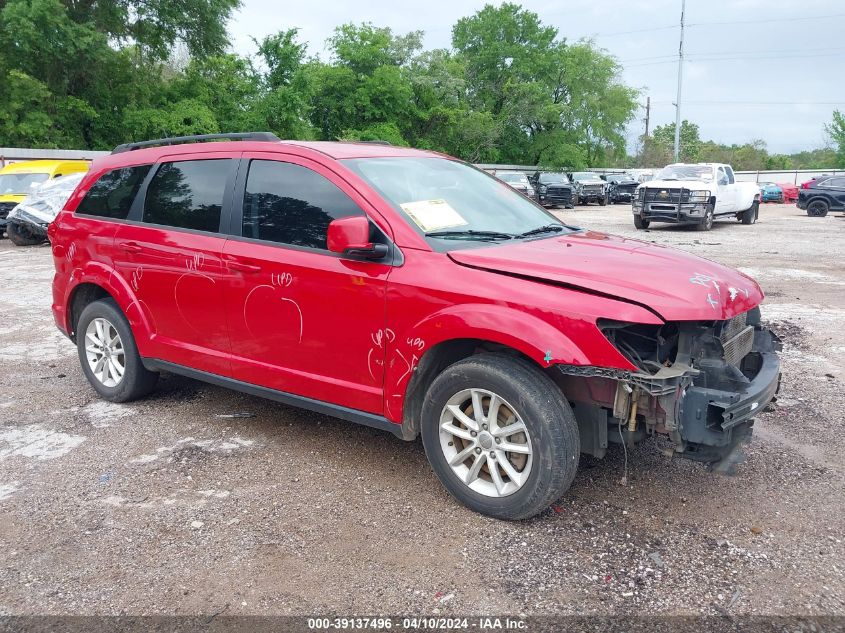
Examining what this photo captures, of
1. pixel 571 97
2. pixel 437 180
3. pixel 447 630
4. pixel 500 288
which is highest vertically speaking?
pixel 571 97

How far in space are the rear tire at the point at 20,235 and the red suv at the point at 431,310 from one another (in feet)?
43.3

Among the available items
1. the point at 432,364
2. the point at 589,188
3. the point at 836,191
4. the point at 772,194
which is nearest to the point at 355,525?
the point at 432,364

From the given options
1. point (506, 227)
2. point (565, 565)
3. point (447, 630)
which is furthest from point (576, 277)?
point (447, 630)

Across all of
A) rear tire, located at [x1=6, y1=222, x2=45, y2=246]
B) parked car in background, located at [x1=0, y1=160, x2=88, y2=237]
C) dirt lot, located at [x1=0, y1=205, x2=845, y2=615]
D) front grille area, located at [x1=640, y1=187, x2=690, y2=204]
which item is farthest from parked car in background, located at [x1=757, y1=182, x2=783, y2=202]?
dirt lot, located at [x1=0, y1=205, x2=845, y2=615]

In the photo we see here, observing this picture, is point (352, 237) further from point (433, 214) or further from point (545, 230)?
point (545, 230)

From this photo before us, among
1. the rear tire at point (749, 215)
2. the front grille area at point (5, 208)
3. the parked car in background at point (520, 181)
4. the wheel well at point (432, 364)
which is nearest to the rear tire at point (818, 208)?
the rear tire at point (749, 215)

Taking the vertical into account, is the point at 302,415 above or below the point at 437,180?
below

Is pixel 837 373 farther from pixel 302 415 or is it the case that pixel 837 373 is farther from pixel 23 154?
pixel 23 154

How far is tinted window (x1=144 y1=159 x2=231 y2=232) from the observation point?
4.41 metres

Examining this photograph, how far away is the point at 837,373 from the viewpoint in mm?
5758

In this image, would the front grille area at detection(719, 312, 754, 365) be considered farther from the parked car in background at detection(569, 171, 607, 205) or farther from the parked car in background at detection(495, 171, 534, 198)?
the parked car in background at detection(569, 171, 607, 205)

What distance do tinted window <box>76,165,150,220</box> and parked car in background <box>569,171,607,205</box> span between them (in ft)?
104

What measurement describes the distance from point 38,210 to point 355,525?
1548 cm

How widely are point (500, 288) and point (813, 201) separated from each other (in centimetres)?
2796
